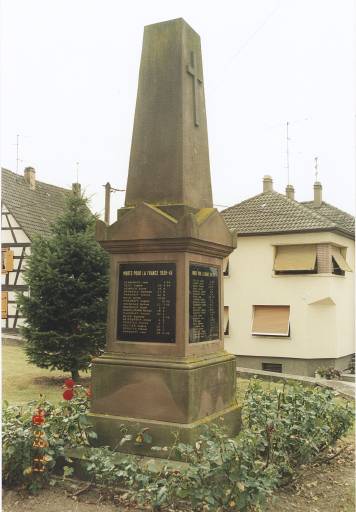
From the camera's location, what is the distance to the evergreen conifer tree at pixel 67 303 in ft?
39.4

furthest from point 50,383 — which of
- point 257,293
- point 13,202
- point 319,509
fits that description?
point 13,202

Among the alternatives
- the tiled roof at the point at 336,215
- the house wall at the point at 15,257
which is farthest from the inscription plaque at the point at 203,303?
the house wall at the point at 15,257

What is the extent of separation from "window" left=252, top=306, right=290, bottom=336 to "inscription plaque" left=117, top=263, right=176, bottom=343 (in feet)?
50.3

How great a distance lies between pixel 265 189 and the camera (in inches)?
974

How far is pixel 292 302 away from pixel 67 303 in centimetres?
1107

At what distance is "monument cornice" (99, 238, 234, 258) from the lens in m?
5.95

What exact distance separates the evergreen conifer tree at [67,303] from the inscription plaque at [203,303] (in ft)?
19.0

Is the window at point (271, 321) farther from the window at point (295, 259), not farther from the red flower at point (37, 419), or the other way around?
the red flower at point (37, 419)

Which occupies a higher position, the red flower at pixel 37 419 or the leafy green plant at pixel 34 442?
the red flower at pixel 37 419

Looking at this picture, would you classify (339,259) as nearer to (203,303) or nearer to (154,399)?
(203,303)

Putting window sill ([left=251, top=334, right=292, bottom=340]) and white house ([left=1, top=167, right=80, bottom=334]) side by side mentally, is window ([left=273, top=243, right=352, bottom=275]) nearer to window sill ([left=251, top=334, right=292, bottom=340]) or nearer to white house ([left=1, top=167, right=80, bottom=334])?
window sill ([left=251, top=334, right=292, bottom=340])

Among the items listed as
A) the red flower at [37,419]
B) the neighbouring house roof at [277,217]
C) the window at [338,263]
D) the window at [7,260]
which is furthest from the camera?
the window at [7,260]

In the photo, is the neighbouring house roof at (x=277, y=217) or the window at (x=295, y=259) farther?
the neighbouring house roof at (x=277, y=217)

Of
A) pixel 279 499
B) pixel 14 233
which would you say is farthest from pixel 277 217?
pixel 279 499
